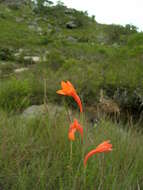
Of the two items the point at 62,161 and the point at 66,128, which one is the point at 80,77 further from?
the point at 62,161

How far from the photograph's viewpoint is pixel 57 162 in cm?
154

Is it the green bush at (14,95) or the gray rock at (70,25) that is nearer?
the green bush at (14,95)

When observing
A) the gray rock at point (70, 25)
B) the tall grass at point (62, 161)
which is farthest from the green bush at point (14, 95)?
the gray rock at point (70, 25)

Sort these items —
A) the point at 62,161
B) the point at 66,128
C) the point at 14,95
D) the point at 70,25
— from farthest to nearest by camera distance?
1. the point at 70,25
2. the point at 14,95
3. the point at 66,128
4. the point at 62,161

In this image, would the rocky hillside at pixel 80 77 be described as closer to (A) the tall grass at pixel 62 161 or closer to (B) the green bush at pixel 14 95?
(B) the green bush at pixel 14 95

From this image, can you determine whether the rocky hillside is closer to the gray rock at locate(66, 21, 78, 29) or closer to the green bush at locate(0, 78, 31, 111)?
the green bush at locate(0, 78, 31, 111)

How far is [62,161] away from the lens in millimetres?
1611

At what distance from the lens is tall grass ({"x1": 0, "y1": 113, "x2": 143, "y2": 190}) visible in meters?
1.35

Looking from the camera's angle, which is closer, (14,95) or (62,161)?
(62,161)

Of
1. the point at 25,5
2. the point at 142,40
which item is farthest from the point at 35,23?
the point at 142,40

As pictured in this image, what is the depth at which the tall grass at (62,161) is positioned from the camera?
4.44ft

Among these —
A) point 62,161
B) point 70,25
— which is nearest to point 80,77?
point 62,161

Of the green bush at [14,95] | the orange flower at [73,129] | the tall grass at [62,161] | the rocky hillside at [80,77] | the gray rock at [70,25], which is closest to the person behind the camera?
the orange flower at [73,129]

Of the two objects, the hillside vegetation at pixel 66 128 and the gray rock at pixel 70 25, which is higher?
the gray rock at pixel 70 25
